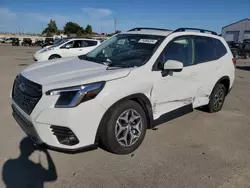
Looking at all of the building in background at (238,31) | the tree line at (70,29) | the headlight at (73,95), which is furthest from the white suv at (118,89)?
the tree line at (70,29)

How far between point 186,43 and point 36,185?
3236mm

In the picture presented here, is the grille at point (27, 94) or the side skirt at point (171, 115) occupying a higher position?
the grille at point (27, 94)

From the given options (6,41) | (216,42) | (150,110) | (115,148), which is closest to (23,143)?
(115,148)

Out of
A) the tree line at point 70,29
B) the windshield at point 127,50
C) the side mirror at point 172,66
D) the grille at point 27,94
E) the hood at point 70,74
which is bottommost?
the grille at point 27,94

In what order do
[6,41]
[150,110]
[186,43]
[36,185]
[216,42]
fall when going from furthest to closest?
1. [6,41]
2. [216,42]
3. [186,43]
4. [150,110]
5. [36,185]

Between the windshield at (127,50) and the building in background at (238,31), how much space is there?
4924cm

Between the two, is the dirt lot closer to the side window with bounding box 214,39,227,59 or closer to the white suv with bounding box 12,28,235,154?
the white suv with bounding box 12,28,235,154

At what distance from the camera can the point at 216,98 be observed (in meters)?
5.11

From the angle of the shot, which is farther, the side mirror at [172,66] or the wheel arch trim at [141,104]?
the side mirror at [172,66]

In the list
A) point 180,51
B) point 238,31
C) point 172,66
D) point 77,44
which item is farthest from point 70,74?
point 238,31

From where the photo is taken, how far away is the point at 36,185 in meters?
2.67

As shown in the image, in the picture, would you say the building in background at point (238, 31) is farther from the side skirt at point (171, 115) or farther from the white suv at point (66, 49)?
the side skirt at point (171, 115)

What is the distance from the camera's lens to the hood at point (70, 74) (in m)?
2.87

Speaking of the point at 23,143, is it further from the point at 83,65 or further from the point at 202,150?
the point at 202,150
